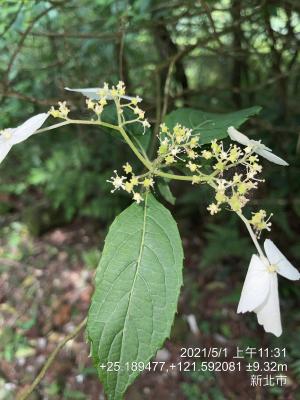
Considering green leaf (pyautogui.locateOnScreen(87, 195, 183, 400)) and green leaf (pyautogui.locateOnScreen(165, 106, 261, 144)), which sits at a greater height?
green leaf (pyautogui.locateOnScreen(165, 106, 261, 144))

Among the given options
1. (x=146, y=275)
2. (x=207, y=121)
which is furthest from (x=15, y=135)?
(x=207, y=121)

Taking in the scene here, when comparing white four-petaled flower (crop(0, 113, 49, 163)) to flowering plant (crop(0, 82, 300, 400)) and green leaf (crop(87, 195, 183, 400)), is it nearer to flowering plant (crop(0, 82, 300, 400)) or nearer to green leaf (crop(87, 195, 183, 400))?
flowering plant (crop(0, 82, 300, 400))

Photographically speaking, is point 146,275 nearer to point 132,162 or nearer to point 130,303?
point 130,303

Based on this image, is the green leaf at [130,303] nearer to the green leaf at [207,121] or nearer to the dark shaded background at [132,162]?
the green leaf at [207,121]

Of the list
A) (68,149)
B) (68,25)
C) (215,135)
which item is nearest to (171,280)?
(215,135)

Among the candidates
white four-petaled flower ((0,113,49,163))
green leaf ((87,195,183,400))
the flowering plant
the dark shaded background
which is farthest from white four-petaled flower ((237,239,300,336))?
the dark shaded background

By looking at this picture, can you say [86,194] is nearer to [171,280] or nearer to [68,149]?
[68,149]
